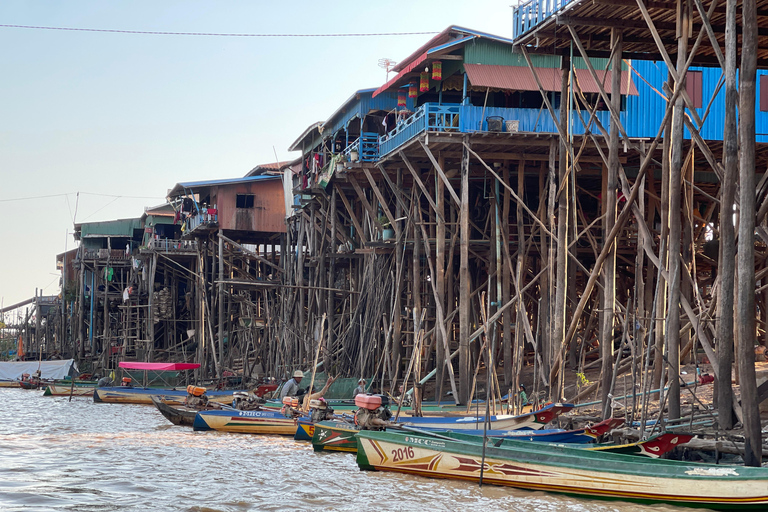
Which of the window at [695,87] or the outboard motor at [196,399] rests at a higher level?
the window at [695,87]

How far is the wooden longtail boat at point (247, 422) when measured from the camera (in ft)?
68.2

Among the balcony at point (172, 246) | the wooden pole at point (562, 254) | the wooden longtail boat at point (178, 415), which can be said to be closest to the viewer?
the wooden pole at point (562, 254)

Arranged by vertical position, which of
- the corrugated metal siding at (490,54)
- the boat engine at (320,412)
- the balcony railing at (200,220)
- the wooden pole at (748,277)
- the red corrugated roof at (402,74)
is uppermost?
the corrugated metal siding at (490,54)

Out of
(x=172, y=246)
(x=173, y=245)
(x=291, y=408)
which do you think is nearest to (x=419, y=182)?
(x=291, y=408)

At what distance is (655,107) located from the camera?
23.4m

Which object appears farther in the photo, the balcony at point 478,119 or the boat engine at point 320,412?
the balcony at point 478,119

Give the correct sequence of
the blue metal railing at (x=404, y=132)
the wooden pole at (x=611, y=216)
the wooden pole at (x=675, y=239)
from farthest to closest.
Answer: the blue metal railing at (x=404, y=132) < the wooden pole at (x=611, y=216) < the wooden pole at (x=675, y=239)

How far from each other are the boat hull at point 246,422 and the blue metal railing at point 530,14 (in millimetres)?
10294

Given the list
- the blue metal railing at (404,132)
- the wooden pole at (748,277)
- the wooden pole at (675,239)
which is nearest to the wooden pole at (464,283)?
the blue metal railing at (404,132)

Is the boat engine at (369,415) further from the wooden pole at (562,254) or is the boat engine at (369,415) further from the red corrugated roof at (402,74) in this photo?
the red corrugated roof at (402,74)

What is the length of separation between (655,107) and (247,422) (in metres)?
13.6

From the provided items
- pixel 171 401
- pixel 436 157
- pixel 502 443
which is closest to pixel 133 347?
pixel 171 401

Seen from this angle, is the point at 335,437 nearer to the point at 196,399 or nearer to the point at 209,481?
the point at 209,481

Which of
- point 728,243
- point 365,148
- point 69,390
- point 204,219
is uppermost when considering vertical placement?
point 365,148
